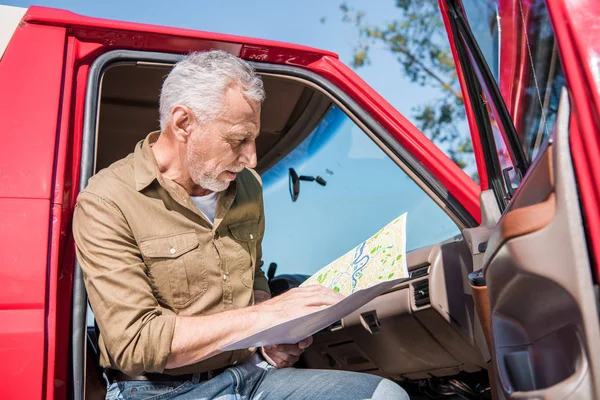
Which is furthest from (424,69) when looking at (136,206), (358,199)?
(136,206)

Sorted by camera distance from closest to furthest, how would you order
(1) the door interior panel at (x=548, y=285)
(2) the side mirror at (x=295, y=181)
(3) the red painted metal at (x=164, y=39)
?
(1) the door interior panel at (x=548, y=285)
(3) the red painted metal at (x=164, y=39)
(2) the side mirror at (x=295, y=181)

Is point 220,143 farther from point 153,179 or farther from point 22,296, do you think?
point 22,296

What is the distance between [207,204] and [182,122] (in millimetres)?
256

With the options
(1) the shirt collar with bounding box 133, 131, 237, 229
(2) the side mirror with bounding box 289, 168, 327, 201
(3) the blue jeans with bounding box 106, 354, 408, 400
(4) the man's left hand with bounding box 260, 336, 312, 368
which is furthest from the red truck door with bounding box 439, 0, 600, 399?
(2) the side mirror with bounding box 289, 168, 327, 201

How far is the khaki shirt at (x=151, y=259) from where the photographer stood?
4.95 ft

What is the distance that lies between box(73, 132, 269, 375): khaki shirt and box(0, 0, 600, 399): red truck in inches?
3.2

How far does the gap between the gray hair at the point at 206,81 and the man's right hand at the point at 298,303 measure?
1.92 ft

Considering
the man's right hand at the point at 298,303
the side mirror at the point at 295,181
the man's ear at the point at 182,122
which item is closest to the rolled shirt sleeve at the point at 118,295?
the man's right hand at the point at 298,303

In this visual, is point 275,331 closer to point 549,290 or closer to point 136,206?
point 136,206

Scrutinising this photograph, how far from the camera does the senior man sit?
5.02 ft

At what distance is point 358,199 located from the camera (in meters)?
2.40

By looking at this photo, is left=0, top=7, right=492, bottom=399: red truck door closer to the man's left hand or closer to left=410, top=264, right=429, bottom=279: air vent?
left=410, top=264, right=429, bottom=279: air vent

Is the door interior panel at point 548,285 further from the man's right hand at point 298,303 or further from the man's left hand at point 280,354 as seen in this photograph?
the man's left hand at point 280,354

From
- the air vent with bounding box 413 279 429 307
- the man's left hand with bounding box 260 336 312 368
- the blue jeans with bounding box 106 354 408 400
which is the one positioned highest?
the air vent with bounding box 413 279 429 307
